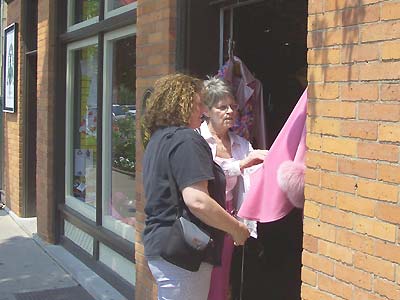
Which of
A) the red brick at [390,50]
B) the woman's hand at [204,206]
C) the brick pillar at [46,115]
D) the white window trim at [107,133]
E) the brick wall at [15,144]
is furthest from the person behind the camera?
the brick wall at [15,144]


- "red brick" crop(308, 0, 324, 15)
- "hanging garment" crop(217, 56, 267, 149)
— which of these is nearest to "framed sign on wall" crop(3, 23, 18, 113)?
"hanging garment" crop(217, 56, 267, 149)

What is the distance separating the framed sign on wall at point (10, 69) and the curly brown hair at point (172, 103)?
6306mm

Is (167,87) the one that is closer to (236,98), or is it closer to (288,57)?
(236,98)

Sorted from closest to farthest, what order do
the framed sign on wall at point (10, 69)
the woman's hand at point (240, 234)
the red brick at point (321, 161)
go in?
1. the red brick at point (321, 161)
2. the woman's hand at point (240, 234)
3. the framed sign on wall at point (10, 69)

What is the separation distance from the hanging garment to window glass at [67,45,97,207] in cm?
276

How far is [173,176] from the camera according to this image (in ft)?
9.28

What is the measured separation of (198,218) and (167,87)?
680 millimetres

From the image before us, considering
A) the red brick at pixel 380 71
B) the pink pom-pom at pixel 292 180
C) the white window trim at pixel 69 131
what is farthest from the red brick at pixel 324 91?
the white window trim at pixel 69 131

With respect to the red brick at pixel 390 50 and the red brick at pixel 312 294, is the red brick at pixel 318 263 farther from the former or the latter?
the red brick at pixel 390 50

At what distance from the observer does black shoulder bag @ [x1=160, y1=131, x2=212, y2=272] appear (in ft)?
9.21

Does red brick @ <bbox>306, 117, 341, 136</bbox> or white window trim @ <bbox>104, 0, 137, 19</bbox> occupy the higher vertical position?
white window trim @ <bbox>104, 0, 137, 19</bbox>

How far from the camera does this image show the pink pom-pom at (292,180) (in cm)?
280

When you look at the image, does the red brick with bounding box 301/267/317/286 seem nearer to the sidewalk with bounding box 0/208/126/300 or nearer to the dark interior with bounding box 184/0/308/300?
the dark interior with bounding box 184/0/308/300

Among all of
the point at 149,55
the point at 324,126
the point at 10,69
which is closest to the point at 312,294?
the point at 324,126
